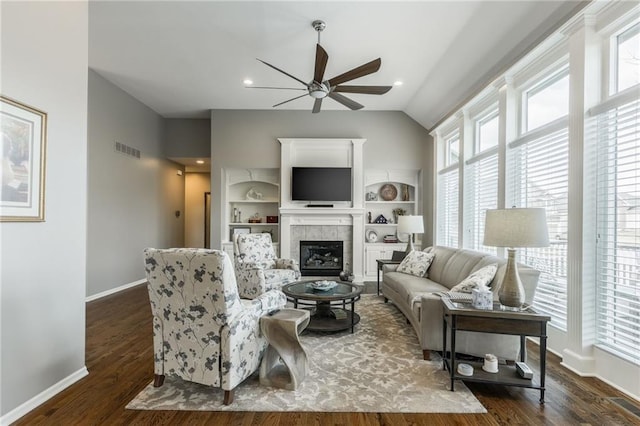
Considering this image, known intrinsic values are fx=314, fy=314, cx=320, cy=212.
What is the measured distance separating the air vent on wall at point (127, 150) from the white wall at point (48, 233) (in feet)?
10.5

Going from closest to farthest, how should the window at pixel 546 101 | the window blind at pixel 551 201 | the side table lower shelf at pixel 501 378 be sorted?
1. the side table lower shelf at pixel 501 378
2. the window blind at pixel 551 201
3. the window at pixel 546 101

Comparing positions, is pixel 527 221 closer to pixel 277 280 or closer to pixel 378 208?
pixel 277 280

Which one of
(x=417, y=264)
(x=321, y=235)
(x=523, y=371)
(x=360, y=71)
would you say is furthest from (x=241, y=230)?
(x=523, y=371)

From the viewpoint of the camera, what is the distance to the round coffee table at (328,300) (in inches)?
131

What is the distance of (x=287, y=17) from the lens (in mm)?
3410

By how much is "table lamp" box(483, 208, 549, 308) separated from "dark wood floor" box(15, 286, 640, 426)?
0.67 metres

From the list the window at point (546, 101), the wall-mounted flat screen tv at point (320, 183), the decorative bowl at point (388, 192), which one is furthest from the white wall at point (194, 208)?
the window at point (546, 101)

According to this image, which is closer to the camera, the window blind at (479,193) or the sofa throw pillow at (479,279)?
the sofa throw pillow at (479,279)

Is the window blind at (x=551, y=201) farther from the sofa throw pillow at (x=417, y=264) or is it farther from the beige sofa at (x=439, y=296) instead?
the sofa throw pillow at (x=417, y=264)

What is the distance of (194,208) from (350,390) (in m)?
7.61

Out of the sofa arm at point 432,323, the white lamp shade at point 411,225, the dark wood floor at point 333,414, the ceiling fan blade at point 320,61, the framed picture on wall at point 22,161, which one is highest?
the ceiling fan blade at point 320,61

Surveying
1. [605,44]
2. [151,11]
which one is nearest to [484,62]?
[605,44]

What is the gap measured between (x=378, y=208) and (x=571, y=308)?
170 inches

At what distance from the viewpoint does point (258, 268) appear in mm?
4191
